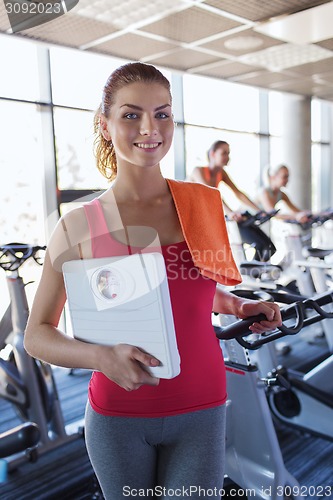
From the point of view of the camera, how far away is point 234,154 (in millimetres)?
6391

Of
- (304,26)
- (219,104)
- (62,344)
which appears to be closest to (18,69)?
(304,26)

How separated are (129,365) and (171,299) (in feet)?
0.71

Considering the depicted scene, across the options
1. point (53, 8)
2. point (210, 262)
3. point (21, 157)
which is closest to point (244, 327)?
point (210, 262)

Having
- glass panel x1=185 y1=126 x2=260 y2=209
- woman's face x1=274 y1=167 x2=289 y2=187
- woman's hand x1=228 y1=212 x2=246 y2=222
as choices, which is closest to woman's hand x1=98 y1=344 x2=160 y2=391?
woman's hand x1=228 y1=212 x2=246 y2=222

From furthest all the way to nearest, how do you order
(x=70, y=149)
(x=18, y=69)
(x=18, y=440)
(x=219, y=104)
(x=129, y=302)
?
(x=219, y=104)
(x=70, y=149)
(x=18, y=69)
(x=18, y=440)
(x=129, y=302)

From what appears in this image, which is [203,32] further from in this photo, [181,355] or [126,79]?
Answer: [181,355]

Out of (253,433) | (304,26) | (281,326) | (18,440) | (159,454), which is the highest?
(304,26)

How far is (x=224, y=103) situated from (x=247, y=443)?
193 inches

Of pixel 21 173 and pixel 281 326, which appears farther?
pixel 21 173

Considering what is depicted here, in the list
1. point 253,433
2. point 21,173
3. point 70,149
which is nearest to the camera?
point 253,433

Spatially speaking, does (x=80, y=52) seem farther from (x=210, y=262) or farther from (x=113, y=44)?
(x=210, y=262)

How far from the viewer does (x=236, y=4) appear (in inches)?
132

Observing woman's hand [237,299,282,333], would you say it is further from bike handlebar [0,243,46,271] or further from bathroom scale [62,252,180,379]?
bike handlebar [0,243,46,271]

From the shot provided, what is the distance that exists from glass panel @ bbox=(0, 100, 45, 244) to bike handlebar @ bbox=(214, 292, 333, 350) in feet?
9.40
